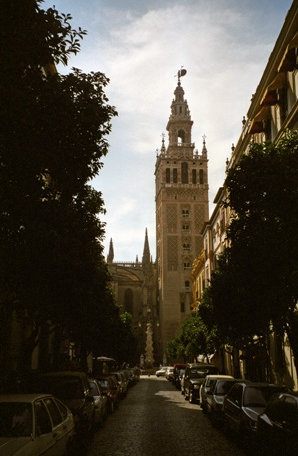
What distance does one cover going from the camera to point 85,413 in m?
11.4

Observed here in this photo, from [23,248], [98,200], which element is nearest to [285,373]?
[98,200]

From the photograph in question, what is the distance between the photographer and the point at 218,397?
48.8ft

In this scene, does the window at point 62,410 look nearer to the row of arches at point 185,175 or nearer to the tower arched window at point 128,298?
the row of arches at point 185,175

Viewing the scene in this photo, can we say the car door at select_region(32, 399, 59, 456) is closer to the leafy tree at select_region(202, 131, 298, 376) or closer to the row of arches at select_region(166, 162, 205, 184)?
the leafy tree at select_region(202, 131, 298, 376)

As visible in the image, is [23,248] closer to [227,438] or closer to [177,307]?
[227,438]

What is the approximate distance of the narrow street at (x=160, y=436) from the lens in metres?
10.7

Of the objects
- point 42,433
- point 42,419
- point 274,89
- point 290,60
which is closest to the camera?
point 42,433

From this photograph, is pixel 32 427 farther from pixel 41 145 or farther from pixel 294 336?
pixel 294 336

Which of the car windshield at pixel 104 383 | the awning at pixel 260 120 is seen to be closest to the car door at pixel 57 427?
the car windshield at pixel 104 383

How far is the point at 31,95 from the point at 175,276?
73754 mm

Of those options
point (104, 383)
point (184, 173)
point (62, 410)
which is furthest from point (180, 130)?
point (62, 410)

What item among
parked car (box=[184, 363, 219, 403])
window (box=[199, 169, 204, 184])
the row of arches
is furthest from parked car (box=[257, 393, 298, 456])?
→ window (box=[199, 169, 204, 184])

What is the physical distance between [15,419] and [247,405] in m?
5.78

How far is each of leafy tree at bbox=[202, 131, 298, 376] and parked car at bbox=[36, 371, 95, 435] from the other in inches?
226
